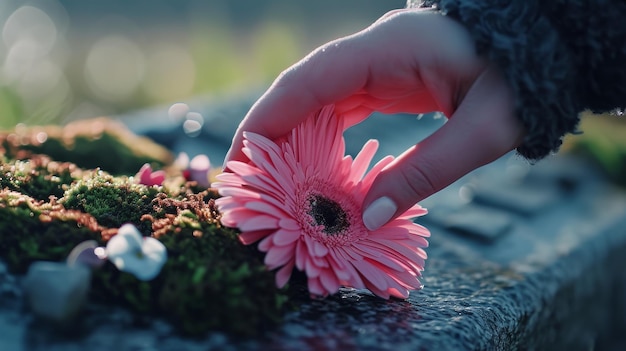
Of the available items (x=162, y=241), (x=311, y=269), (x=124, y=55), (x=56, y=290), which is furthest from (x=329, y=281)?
(x=124, y=55)

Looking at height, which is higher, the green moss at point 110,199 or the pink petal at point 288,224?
the green moss at point 110,199

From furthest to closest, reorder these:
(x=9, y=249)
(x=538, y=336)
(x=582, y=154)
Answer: (x=582, y=154)
(x=538, y=336)
(x=9, y=249)

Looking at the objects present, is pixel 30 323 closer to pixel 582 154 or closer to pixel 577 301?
pixel 577 301

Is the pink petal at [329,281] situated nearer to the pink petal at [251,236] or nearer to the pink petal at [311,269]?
the pink petal at [311,269]

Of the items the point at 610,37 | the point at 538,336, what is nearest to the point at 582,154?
the point at 538,336

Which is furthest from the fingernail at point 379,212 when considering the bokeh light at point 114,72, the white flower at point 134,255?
the bokeh light at point 114,72

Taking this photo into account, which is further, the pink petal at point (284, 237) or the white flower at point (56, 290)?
the pink petal at point (284, 237)

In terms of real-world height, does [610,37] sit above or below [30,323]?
above
